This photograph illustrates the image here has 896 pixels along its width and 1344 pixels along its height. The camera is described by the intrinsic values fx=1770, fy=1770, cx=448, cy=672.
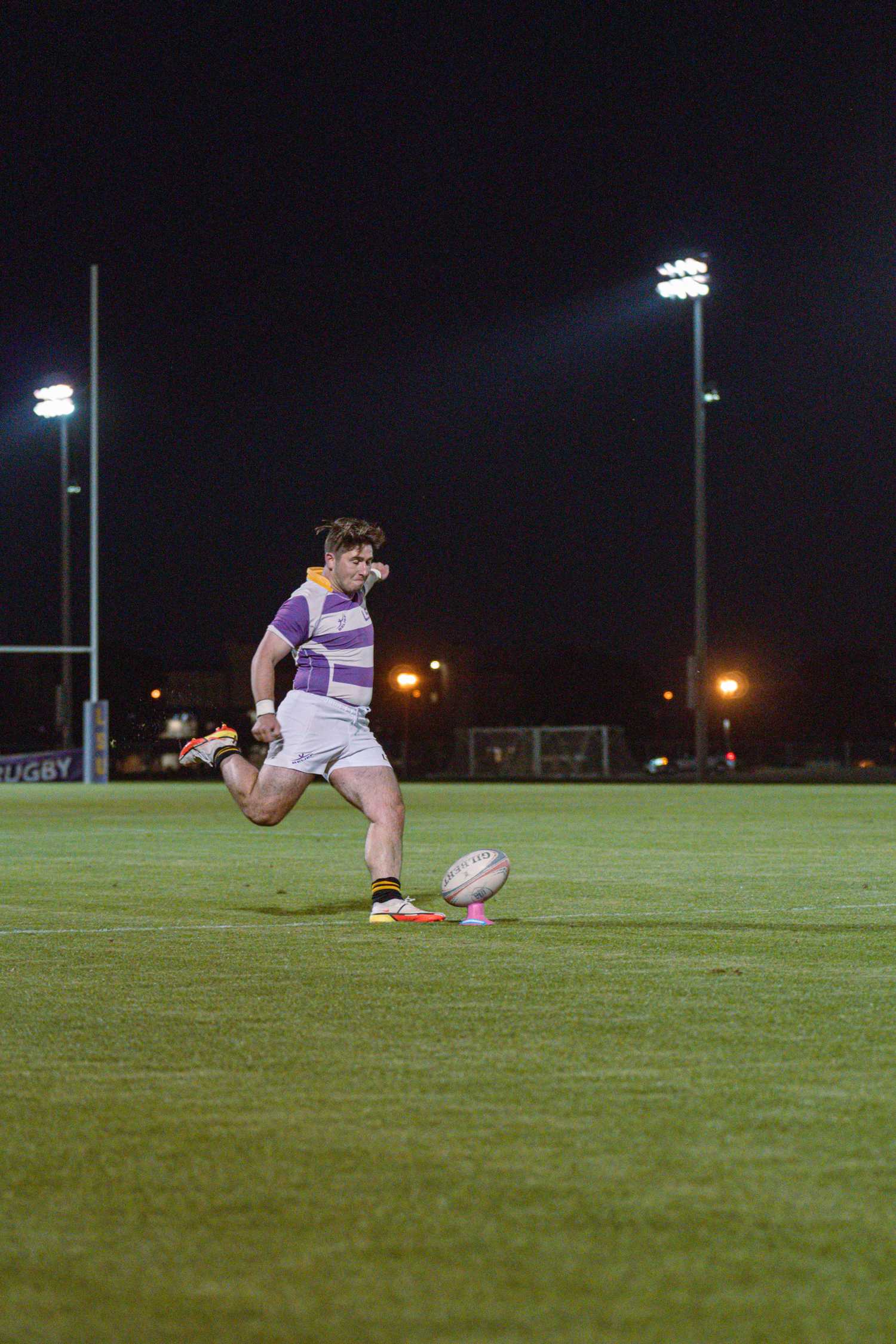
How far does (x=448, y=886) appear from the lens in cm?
920

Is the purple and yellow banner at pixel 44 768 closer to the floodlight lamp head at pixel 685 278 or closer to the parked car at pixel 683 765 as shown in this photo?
the floodlight lamp head at pixel 685 278

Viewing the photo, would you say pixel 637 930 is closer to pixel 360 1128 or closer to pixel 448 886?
pixel 448 886

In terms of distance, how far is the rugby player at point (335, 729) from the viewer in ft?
30.0

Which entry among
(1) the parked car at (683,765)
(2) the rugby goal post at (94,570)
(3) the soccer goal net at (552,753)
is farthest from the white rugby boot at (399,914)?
(1) the parked car at (683,765)

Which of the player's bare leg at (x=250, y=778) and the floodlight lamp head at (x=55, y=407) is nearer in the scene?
the player's bare leg at (x=250, y=778)

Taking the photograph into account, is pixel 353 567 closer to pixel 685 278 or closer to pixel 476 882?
pixel 476 882

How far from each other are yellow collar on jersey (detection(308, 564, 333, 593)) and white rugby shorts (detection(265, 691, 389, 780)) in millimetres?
558

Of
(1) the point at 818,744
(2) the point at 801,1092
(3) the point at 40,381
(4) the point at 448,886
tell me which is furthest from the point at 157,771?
(2) the point at 801,1092

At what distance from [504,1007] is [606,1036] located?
708 millimetres

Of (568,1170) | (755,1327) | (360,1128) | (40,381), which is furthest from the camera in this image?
(40,381)

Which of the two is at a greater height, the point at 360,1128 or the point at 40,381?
the point at 40,381

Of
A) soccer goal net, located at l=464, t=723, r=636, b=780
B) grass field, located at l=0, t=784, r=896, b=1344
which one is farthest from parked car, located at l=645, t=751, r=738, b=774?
grass field, located at l=0, t=784, r=896, b=1344

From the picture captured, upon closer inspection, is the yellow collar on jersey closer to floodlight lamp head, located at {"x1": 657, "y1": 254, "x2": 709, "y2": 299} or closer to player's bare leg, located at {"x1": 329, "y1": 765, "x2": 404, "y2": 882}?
player's bare leg, located at {"x1": 329, "y1": 765, "x2": 404, "y2": 882}

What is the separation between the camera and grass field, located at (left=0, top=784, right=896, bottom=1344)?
3037 mm
